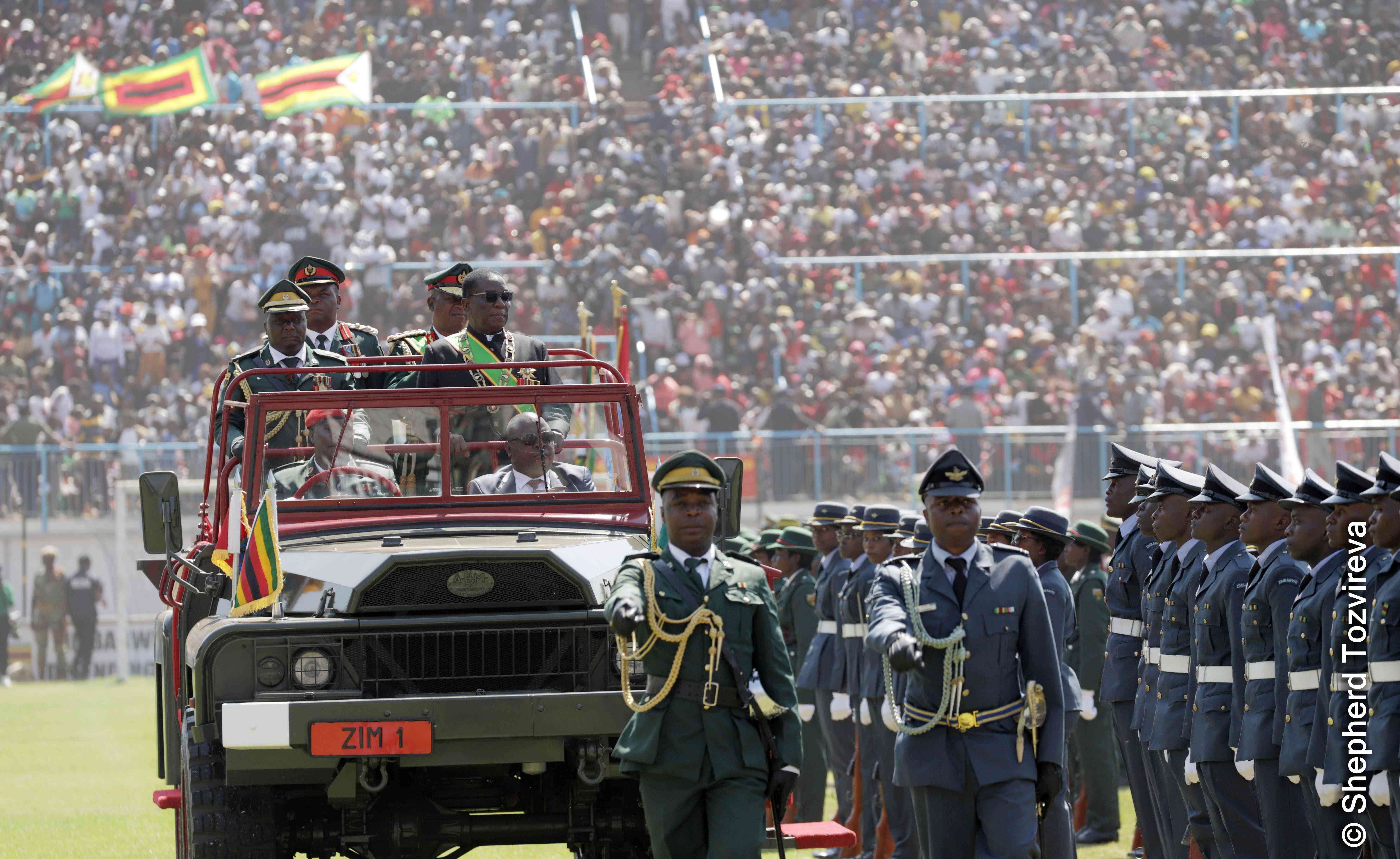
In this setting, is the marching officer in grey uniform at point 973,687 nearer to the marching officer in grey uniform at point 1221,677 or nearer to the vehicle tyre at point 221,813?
the marching officer in grey uniform at point 1221,677

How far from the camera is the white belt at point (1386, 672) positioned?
21.5 feet

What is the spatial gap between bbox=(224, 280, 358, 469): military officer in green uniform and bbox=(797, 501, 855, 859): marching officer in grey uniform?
3628 millimetres

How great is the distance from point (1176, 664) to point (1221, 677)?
A: 1.75ft

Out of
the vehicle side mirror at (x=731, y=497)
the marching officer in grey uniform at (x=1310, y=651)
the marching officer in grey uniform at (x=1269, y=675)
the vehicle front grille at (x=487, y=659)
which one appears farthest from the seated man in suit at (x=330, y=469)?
the marching officer in grey uniform at (x=1310, y=651)

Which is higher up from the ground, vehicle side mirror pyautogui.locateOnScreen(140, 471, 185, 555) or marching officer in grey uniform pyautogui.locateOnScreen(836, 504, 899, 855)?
vehicle side mirror pyautogui.locateOnScreen(140, 471, 185, 555)

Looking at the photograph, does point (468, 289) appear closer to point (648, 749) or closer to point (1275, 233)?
point (648, 749)

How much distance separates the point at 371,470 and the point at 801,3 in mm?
32137

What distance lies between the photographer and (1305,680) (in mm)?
7332

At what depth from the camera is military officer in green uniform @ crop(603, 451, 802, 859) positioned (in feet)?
21.0

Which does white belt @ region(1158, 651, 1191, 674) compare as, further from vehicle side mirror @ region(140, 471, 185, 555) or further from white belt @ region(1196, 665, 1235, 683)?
vehicle side mirror @ region(140, 471, 185, 555)

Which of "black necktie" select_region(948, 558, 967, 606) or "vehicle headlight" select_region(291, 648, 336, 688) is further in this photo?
"vehicle headlight" select_region(291, 648, 336, 688)

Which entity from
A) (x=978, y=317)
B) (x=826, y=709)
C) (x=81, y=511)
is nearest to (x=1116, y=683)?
(x=826, y=709)

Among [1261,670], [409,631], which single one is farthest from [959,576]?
[409,631]

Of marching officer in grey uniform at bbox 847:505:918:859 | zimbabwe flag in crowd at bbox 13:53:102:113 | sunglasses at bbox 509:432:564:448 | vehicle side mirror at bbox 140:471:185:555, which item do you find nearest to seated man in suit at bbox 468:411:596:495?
sunglasses at bbox 509:432:564:448
